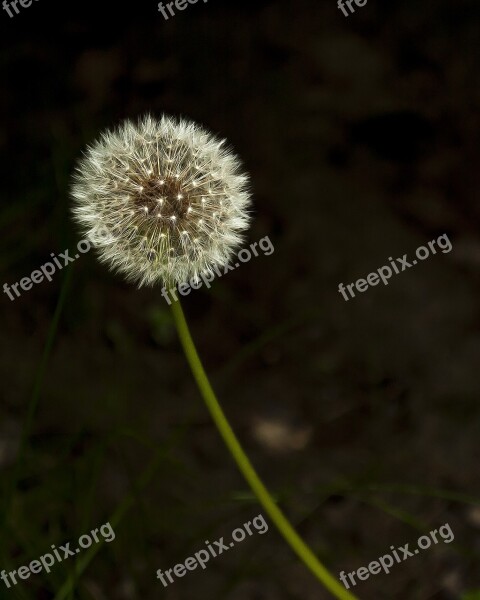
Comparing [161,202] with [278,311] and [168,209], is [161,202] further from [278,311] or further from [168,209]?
[278,311]

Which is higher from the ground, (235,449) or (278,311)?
(278,311)

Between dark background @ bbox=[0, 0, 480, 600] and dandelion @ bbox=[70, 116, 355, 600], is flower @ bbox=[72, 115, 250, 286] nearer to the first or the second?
dandelion @ bbox=[70, 116, 355, 600]

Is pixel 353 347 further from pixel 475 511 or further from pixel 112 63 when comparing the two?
pixel 112 63

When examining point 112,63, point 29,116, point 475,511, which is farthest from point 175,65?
point 475,511

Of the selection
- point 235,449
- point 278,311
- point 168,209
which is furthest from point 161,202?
point 278,311

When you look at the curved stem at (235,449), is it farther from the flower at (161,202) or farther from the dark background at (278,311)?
the dark background at (278,311)
